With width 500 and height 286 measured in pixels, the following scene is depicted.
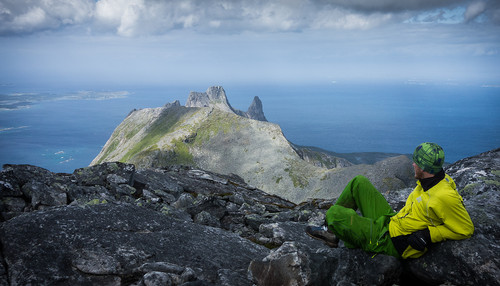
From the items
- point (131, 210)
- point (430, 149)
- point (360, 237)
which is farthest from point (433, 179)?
point (131, 210)

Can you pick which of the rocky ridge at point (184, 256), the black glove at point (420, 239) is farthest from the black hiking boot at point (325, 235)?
the black glove at point (420, 239)

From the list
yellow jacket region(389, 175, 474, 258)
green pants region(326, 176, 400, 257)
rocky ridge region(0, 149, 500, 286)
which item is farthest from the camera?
green pants region(326, 176, 400, 257)

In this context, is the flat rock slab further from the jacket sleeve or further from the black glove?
the jacket sleeve

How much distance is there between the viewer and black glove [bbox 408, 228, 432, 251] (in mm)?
7956

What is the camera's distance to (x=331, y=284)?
773 centimetres

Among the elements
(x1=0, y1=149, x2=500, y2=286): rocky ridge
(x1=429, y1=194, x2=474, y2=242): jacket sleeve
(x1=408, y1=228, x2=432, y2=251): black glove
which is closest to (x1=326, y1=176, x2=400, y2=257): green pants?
(x1=0, y1=149, x2=500, y2=286): rocky ridge

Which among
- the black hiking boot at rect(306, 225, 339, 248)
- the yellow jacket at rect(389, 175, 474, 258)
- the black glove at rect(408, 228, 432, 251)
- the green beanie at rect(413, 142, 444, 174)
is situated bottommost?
the black hiking boot at rect(306, 225, 339, 248)

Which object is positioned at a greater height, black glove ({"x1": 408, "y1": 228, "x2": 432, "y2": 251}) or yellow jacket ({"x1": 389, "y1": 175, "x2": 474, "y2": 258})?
yellow jacket ({"x1": 389, "y1": 175, "x2": 474, "y2": 258})

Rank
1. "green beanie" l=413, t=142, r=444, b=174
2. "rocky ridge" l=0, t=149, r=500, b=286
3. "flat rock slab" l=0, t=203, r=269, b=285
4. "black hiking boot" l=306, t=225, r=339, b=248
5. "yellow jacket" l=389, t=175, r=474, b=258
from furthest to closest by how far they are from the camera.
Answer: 1. "black hiking boot" l=306, t=225, r=339, b=248
2. "green beanie" l=413, t=142, r=444, b=174
3. "yellow jacket" l=389, t=175, r=474, b=258
4. "flat rock slab" l=0, t=203, r=269, b=285
5. "rocky ridge" l=0, t=149, r=500, b=286

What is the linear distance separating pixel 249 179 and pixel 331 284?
164 m

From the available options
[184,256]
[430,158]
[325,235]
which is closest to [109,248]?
[184,256]

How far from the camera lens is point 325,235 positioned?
998 centimetres

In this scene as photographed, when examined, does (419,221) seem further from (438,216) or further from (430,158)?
(430,158)

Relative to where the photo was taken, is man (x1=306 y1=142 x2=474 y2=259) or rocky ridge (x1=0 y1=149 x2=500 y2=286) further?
man (x1=306 y1=142 x2=474 y2=259)
